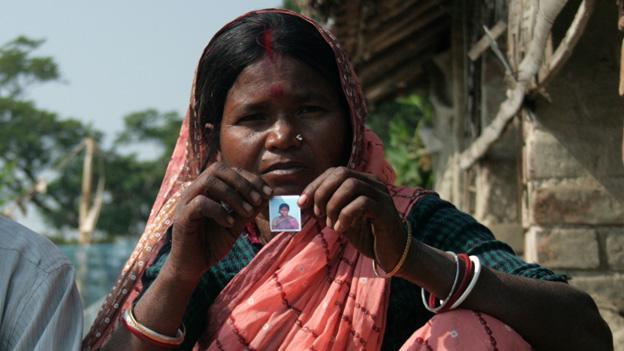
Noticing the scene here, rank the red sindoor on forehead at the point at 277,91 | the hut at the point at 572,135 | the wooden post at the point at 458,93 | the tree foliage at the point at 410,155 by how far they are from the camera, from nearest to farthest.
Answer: the red sindoor on forehead at the point at 277,91 < the hut at the point at 572,135 < the wooden post at the point at 458,93 < the tree foliage at the point at 410,155

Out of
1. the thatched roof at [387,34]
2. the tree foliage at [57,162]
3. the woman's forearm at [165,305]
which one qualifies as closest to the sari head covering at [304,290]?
the woman's forearm at [165,305]

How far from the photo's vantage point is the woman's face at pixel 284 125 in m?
2.01

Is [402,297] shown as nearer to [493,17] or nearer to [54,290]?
[54,290]

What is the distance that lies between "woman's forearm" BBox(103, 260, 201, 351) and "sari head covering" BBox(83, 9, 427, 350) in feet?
0.38

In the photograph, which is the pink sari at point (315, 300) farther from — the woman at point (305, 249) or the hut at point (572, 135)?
the hut at point (572, 135)

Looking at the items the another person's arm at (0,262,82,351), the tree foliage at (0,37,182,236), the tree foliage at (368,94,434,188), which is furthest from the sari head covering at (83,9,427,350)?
the tree foliage at (0,37,182,236)

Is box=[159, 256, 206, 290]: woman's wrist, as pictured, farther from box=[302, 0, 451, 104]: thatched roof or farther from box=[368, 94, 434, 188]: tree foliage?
box=[368, 94, 434, 188]: tree foliage

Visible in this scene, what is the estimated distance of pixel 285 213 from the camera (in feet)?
6.01

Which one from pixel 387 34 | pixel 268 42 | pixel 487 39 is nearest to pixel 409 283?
pixel 268 42

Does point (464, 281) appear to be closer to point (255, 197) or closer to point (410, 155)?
point (255, 197)

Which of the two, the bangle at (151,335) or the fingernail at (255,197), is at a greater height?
the fingernail at (255,197)

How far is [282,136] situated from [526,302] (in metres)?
0.68

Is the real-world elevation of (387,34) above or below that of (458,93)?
above

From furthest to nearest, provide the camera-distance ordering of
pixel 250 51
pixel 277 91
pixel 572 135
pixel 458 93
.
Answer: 1. pixel 458 93
2. pixel 572 135
3. pixel 250 51
4. pixel 277 91
